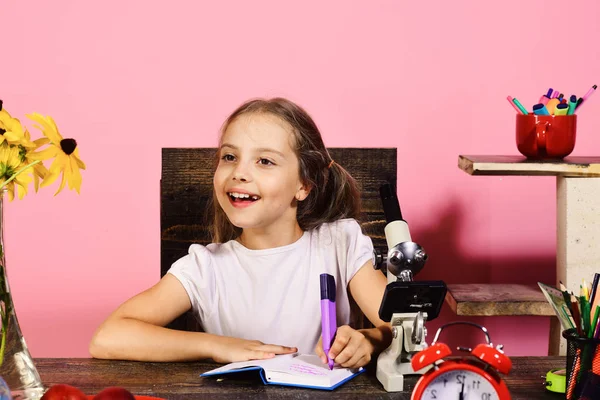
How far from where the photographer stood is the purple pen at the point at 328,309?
1345 millimetres

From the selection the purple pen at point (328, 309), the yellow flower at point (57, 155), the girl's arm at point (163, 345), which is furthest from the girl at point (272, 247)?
the yellow flower at point (57, 155)

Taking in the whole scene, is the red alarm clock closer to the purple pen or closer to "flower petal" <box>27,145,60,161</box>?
the purple pen

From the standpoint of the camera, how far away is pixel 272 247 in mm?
1824

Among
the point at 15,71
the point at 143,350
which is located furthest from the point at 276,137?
the point at 15,71

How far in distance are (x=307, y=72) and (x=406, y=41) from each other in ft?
0.98

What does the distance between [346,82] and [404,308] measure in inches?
53.7

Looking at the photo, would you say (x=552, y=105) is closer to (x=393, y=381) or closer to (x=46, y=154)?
(x=393, y=381)

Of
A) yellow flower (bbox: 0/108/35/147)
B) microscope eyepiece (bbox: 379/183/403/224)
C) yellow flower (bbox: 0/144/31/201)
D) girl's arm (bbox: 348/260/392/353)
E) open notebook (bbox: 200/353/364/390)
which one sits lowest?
open notebook (bbox: 200/353/364/390)

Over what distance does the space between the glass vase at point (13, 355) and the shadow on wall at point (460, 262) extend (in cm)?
156

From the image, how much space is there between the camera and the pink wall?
256 cm

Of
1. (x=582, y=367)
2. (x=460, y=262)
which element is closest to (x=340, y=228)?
(x=582, y=367)

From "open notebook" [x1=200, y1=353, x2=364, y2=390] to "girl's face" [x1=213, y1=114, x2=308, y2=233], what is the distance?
41cm

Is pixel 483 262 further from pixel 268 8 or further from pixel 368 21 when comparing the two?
pixel 268 8

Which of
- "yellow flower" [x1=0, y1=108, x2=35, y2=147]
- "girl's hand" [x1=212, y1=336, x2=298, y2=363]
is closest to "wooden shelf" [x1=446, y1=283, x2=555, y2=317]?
"girl's hand" [x1=212, y1=336, x2=298, y2=363]
